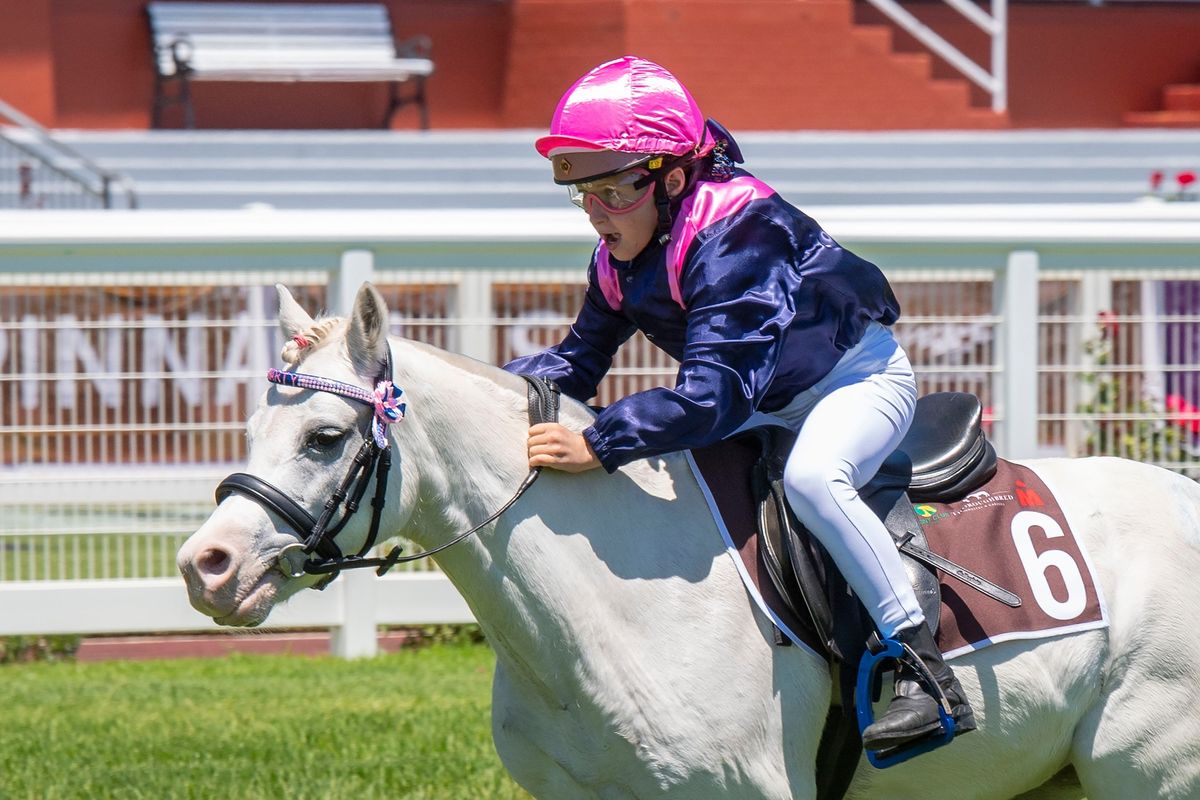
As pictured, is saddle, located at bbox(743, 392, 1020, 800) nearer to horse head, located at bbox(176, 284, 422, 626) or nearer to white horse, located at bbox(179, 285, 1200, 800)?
white horse, located at bbox(179, 285, 1200, 800)

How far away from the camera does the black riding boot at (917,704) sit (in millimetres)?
3629

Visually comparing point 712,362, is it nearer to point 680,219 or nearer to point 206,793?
point 680,219

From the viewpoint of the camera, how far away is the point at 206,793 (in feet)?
19.0

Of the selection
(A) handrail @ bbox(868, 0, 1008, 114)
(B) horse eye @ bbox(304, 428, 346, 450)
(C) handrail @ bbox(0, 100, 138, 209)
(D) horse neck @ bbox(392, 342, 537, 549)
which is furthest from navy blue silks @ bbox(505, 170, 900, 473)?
(A) handrail @ bbox(868, 0, 1008, 114)

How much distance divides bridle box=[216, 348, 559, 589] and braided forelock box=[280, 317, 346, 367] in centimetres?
5

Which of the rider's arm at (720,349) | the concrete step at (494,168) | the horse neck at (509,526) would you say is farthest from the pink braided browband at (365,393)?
the concrete step at (494,168)

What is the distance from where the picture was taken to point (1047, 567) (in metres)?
4.05

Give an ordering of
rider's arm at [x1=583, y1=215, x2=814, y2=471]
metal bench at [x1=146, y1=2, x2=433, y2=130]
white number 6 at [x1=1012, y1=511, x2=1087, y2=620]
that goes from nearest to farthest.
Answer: rider's arm at [x1=583, y1=215, x2=814, y2=471] → white number 6 at [x1=1012, y1=511, x2=1087, y2=620] → metal bench at [x1=146, y1=2, x2=433, y2=130]

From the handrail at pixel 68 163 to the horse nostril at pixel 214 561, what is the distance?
13489mm

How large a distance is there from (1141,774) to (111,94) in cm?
1730

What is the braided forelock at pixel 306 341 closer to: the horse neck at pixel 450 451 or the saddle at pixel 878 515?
the horse neck at pixel 450 451

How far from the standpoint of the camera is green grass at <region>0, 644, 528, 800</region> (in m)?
5.92

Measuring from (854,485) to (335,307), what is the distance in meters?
5.02

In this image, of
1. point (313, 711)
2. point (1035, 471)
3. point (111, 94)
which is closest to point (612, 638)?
point (1035, 471)
